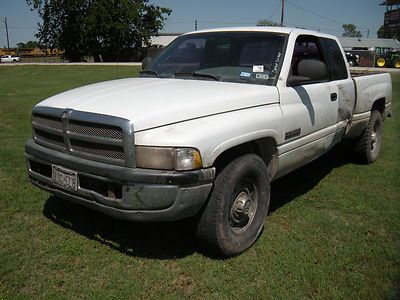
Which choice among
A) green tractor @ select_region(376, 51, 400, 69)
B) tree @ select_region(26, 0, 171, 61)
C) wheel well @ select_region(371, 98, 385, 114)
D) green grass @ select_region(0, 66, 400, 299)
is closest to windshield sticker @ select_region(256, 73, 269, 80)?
green grass @ select_region(0, 66, 400, 299)

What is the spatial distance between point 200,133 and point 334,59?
2.87 metres

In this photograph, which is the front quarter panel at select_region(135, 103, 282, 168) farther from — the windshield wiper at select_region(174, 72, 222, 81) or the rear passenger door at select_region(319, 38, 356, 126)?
the rear passenger door at select_region(319, 38, 356, 126)

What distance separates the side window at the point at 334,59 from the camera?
5062mm

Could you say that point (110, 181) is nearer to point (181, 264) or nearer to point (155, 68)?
point (181, 264)

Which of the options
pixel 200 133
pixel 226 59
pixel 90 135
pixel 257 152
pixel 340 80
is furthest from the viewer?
pixel 340 80

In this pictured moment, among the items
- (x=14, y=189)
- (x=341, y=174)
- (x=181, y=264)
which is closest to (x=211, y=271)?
(x=181, y=264)

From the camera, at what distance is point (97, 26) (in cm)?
4275

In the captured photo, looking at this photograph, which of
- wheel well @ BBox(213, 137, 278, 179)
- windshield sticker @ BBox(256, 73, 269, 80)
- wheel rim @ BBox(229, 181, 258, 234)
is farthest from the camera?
windshield sticker @ BBox(256, 73, 269, 80)

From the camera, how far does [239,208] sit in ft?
11.5

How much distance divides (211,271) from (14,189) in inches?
104

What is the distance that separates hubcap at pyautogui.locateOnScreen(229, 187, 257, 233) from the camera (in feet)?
11.5

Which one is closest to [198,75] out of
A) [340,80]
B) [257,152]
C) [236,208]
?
[257,152]

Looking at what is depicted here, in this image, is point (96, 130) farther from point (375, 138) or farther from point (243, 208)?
point (375, 138)

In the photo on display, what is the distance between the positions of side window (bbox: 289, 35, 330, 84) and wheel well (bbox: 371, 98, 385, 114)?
1.70m
